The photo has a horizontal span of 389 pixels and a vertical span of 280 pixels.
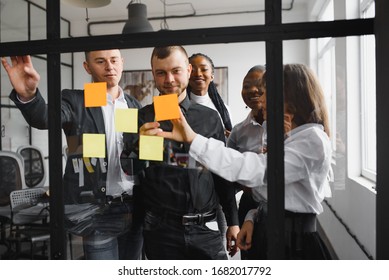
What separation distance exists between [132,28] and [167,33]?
17 cm

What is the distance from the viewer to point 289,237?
1.51 meters

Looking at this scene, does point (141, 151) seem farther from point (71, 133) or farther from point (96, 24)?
point (96, 24)

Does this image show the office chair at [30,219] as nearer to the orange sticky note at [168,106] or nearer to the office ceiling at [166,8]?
the orange sticky note at [168,106]

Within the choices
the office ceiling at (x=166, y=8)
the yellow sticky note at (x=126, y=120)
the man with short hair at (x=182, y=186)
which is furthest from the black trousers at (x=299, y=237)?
the office ceiling at (x=166, y=8)

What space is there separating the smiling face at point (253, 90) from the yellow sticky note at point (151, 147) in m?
0.43

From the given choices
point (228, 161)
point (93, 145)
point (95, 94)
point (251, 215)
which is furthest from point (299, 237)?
point (95, 94)

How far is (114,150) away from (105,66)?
398 millimetres

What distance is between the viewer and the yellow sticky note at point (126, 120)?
1.62 m

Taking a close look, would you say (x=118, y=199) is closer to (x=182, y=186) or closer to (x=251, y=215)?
(x=182, y=186)

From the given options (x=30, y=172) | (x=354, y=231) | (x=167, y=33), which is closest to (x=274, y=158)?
(x=354, y=231)

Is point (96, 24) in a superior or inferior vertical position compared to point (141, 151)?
superior

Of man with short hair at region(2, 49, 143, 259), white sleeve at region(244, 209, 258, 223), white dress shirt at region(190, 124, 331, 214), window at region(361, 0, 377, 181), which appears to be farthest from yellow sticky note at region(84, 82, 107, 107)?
window at region(361, 0, 377, 181)

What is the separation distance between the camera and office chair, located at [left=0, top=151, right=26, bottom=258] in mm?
1785

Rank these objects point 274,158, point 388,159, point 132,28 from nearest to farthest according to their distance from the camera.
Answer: point 388,159
point 274,158
point 132,28
